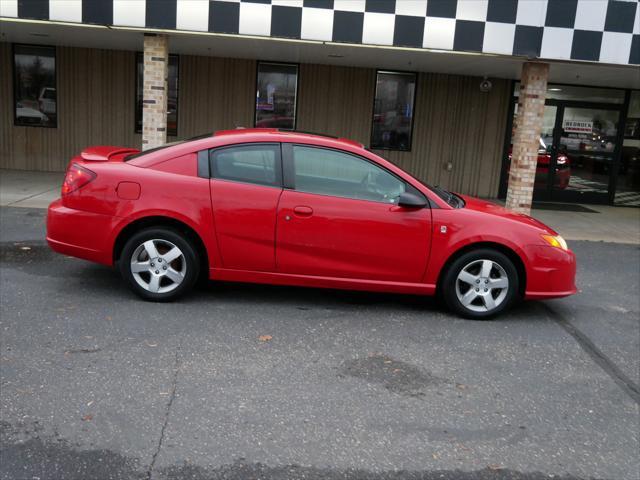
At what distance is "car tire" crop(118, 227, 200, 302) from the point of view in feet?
17.1

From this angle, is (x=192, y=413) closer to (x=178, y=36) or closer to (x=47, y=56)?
(x=178, y=36)

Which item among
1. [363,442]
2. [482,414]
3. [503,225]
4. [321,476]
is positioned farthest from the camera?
[503,225]

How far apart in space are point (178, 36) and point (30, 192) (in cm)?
378

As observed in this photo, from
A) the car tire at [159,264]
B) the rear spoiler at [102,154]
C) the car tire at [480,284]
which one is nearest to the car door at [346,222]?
the car tire at [480,284]

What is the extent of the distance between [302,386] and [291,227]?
5.29ft

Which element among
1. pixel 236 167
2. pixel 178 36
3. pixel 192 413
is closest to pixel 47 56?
pixel 178 36

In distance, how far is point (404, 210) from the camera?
5.22 metres

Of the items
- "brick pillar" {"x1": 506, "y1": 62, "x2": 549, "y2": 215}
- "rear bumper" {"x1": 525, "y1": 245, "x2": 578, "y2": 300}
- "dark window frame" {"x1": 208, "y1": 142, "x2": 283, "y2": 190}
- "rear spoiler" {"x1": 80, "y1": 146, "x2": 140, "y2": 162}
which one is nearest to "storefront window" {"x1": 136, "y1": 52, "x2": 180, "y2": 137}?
"brick pillar" {"x1": 506, "y1": 62, "x2": 549, "y2": 215}

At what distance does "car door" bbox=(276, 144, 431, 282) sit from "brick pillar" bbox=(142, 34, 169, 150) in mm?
4225

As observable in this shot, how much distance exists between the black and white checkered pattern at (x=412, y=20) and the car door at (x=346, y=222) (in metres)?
3.73

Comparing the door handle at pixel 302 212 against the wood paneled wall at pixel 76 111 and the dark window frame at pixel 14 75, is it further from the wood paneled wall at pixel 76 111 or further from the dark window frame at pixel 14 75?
the dark window frame at pixel 14 75

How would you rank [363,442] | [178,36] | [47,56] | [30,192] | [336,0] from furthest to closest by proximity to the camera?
1. [47,56]
2. [30,192]
3. [178,36]
4. [336,0]
5. [363,442]

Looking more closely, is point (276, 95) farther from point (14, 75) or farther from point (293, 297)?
point (293, 297)

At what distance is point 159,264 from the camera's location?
526cm
